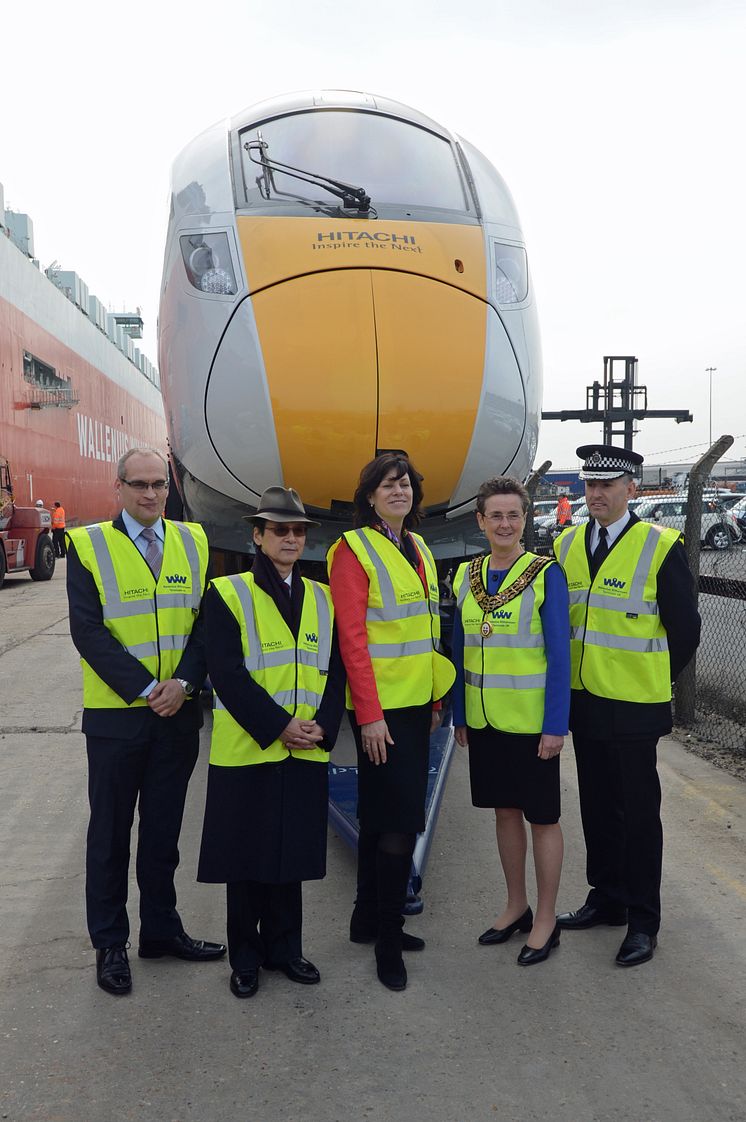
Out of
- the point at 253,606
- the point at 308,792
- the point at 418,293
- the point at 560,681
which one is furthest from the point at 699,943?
the point at 418,293

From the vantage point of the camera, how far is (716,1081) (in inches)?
101

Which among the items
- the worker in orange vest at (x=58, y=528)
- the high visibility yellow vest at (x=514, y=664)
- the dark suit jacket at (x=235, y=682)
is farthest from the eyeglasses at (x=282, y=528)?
the worker in orange vest at (x=58, y=528)

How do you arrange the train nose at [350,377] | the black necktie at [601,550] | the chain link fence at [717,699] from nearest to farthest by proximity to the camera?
the black necktie at [601,550], the train nose at [350,377], the chain link fence at [717,699]

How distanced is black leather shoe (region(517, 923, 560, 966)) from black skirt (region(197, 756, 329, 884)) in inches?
31.4

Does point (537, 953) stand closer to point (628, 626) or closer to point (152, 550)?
point (628, 626)

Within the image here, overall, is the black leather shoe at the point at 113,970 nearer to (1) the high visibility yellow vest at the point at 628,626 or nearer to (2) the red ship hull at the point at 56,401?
(1) the high visibility yellow vest at the point at 628,626

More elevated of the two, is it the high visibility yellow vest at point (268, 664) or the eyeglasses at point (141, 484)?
the eyeglasses at point (141, 484)

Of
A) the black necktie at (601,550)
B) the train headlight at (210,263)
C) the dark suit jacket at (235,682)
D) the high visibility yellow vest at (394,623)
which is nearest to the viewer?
the dark suit jacket at (235,682)

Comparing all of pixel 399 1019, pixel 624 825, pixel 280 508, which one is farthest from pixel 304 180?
pixel 399 1019

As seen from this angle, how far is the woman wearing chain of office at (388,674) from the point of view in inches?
125

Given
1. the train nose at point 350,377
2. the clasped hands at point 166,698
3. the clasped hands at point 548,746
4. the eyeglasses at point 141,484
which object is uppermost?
the train nose at point 350,377

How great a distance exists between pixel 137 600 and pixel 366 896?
136 centimetres

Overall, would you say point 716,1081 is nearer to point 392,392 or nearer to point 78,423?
point 392,392

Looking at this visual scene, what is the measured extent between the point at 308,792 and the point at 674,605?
1426 millimetres
